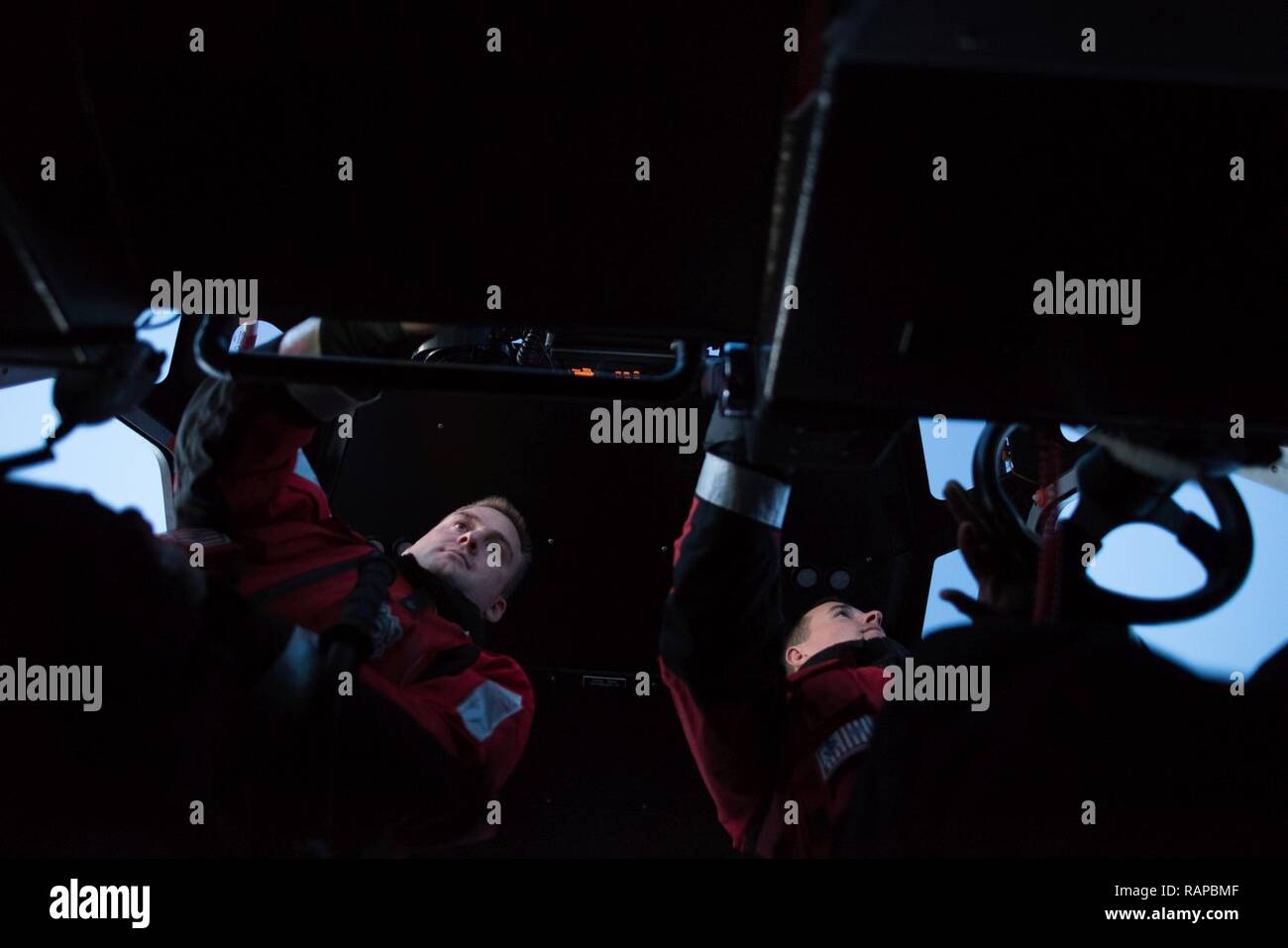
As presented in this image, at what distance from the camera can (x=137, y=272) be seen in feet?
2.49

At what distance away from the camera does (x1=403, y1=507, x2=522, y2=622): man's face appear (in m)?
1.46

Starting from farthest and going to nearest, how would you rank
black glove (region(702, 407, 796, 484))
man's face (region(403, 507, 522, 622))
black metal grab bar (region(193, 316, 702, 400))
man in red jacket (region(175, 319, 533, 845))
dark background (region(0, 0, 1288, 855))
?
man's face (region(403, 507, 522, 622)) → man in red jacket (region(175, 319, 533, 845)) → black glove (region(702, 407, 796, 484)) → black metal grab bar (region(193, 316, 702, 400)) → dark background (region(0, 0, 1288, 855))

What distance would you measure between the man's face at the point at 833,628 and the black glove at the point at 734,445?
1.75 feet

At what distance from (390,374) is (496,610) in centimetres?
83

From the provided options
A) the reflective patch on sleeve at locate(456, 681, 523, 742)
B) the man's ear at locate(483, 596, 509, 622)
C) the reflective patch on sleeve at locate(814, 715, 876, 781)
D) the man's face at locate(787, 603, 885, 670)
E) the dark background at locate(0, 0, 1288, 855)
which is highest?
the dark background at locate(0, 0, 1288, 855)

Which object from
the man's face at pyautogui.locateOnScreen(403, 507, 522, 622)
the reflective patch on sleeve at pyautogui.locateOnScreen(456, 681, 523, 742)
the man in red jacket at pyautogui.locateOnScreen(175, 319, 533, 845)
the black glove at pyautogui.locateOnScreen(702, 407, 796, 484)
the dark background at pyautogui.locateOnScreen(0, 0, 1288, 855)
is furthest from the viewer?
the man's face at pyautogui.locateOnScreen(403, 507, 522, 622)

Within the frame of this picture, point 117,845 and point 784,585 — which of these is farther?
point 784,585

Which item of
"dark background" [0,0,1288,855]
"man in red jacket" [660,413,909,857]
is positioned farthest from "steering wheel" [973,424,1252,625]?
"man in red jacket" [660,413,909,857]

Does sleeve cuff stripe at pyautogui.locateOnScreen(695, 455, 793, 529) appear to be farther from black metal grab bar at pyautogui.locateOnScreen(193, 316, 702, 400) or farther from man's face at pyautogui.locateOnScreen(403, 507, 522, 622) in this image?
Result: man's face at pyautogui.locateOnScreen(403, 507, 522, 622)

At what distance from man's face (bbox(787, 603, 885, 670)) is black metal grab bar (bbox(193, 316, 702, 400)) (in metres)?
0.83

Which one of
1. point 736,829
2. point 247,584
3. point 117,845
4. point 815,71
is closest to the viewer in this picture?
point 815,71
